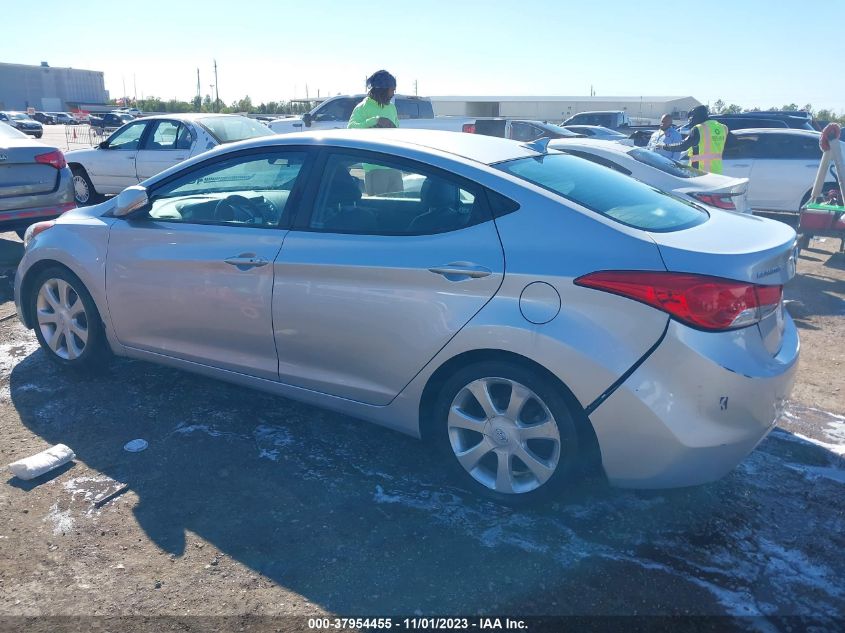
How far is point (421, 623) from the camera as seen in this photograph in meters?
2.54

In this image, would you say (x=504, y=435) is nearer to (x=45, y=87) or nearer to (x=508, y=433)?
(x=508, y=433)

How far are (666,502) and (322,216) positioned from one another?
2170 millimetres

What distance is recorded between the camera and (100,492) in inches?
133

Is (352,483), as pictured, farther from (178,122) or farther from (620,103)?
(620,103)

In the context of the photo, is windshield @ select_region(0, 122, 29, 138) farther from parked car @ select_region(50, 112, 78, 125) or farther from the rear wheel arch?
parked car @ select_region(50, 112, 78, 125)

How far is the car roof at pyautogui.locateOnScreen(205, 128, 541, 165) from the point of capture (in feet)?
11.3

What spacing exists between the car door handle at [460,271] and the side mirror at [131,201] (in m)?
2.02

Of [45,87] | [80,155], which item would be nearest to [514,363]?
[80,155]

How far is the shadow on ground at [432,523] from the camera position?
268 cm

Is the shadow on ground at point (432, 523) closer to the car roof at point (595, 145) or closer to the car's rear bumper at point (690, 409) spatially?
the car's rear bumper at point (690, 409)

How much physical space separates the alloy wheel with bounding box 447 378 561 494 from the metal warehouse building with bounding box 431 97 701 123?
176ft

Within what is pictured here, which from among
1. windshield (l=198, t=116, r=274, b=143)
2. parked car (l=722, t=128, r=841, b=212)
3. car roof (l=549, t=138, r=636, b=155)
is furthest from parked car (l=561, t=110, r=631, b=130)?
car roof (l=549, t=138, r=636, b=155)

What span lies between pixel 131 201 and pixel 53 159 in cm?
454

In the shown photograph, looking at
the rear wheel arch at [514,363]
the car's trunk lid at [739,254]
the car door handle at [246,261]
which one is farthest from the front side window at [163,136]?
the car's trunk lid at [739,254]
